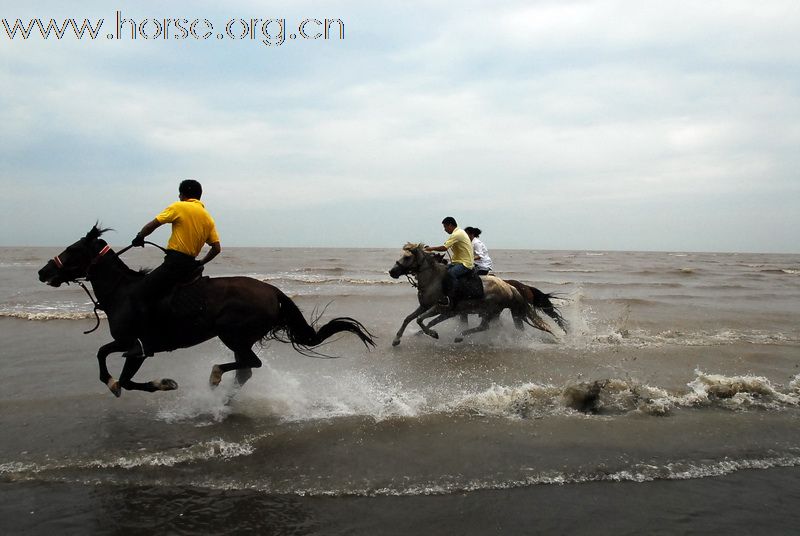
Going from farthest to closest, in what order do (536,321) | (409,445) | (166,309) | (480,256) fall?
(480,256) → (536,321) → (166,309) → (409,445)

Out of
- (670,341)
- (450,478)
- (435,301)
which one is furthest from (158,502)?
(670,341)

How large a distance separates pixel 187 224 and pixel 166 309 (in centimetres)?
102

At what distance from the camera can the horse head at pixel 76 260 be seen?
6066mm

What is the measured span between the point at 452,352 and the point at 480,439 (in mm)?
4904

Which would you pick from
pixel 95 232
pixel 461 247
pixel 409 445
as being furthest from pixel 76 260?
pixel 461 247

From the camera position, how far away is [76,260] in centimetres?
620

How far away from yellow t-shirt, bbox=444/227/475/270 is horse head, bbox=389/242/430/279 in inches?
21.4

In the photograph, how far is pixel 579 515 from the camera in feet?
13.2

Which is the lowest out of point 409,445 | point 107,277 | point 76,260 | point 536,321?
point 409,445

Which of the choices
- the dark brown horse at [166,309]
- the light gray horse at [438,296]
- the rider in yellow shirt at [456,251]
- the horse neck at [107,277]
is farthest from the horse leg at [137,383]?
the rider in yellow shirt at [456,251]

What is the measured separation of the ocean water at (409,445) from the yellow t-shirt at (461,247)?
6.73 ft

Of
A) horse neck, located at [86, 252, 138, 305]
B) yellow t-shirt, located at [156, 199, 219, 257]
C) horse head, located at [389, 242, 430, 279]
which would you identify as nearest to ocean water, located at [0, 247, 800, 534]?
horse neck, located at [86, 252, 138, 305]

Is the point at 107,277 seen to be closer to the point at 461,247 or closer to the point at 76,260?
the point at 76,260

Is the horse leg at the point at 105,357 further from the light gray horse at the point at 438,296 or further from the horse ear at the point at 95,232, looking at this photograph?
the light gray horse at the point at 438,296
